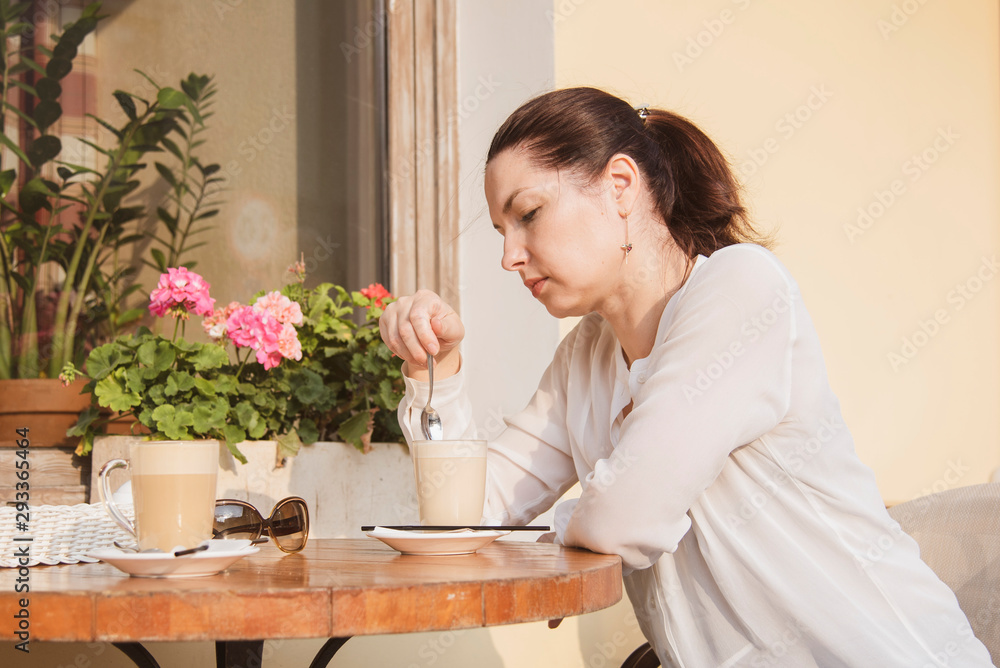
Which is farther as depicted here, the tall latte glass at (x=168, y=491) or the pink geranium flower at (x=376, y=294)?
the pink geranium flower at (x=376, y=294)

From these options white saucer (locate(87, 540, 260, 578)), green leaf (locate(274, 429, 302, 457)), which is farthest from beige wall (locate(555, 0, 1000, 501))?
white saucer (locate(87, 540, 260, 578))

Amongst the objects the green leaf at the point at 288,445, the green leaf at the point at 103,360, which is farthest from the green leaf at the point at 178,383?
the green leaf at the point at 288,445

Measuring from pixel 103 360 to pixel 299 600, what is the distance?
1245 mm

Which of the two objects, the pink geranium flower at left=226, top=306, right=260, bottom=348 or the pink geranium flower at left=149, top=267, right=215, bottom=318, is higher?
the pink geranium flower at left=149, top=267, right=215, bottom=318

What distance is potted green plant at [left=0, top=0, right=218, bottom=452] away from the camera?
211cm

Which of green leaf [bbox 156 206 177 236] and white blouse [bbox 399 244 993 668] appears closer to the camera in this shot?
white blouse [bbox 399 244 993 668]

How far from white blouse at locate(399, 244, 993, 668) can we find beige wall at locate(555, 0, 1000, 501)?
4.54ft

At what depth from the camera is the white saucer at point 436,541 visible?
92 cm

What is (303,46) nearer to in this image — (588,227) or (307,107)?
(307,107)

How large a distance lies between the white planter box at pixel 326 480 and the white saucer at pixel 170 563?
974mm

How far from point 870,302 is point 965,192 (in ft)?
2.02

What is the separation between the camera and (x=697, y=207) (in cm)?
137

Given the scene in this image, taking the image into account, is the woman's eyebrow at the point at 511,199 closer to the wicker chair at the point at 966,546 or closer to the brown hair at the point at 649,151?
the brown hair at the point at 649,151
